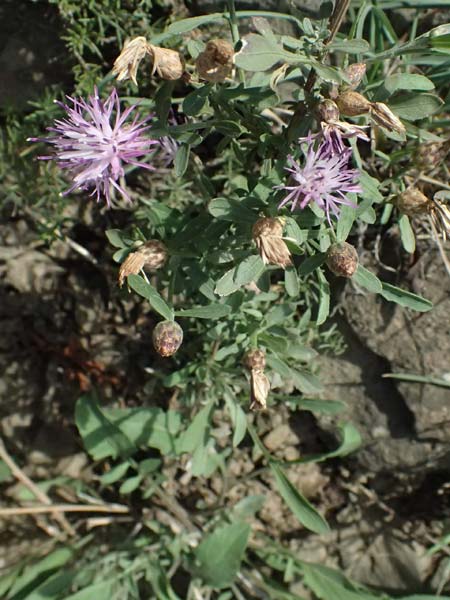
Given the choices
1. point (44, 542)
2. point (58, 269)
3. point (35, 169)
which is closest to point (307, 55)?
point (35, 169)

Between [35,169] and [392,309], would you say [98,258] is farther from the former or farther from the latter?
[392,309]

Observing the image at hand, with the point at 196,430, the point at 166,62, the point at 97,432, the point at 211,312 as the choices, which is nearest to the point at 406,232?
the point at 211,312

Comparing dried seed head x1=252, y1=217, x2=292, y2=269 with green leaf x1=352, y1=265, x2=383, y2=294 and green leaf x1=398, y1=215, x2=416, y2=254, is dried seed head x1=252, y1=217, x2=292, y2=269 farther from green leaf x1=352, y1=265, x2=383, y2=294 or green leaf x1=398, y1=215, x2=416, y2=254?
green leaf x1=398, y1=215, x2=416, y2=254

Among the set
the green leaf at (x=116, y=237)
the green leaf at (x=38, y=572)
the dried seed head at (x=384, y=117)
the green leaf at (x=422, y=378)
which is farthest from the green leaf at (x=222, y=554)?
the dried seed head at (x=384, y=117)

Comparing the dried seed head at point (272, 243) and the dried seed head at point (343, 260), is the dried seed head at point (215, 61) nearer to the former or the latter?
the dried seed head at point (272, 243)

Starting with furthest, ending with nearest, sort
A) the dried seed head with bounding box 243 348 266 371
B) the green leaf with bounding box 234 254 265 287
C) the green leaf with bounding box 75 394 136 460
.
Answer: the green leaf with bounding box 75 394 136 460, the dried seed head with bounding box 243 348 266 371, the green leaf with bounding box 234 254 265 287

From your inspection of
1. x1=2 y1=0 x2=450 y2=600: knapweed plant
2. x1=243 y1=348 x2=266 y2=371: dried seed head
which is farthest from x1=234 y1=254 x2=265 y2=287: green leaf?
x1=243 y1=348 x2=266 y2=371: dried seed head
